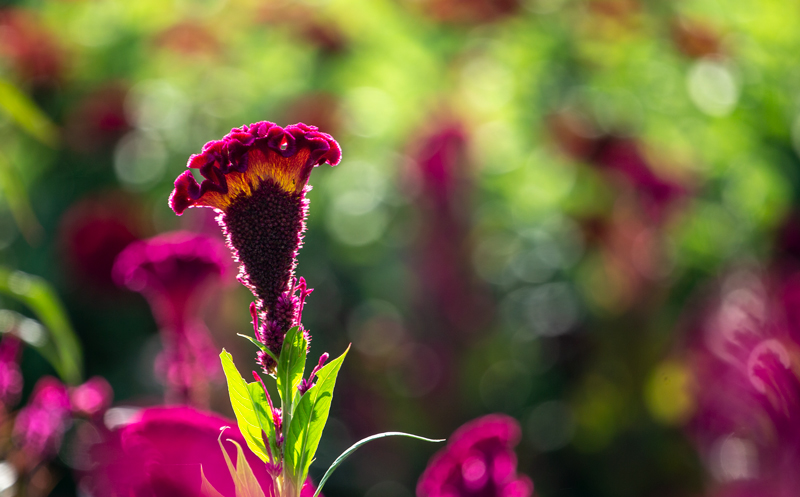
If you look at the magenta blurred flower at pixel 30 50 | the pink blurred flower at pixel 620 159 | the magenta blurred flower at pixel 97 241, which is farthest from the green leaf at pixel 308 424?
the magenta blurred flower at pixel 30 50

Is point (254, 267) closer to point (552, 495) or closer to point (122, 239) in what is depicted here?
point (122, 239)

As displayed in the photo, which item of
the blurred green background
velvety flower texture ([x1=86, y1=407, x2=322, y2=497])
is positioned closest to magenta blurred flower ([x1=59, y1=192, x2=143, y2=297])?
the blurred green background

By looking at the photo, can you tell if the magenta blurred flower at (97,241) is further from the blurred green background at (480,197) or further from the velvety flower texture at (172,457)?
the velvety flower texture at (172,457)

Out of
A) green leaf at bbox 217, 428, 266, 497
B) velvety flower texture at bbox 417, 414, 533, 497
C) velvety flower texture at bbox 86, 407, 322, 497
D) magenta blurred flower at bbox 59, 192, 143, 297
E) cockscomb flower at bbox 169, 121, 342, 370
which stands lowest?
magenta blurred flower at bbox 59, 192, 143, 297

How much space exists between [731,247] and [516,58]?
1.34 m

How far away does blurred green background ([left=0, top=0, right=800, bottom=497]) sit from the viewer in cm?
318

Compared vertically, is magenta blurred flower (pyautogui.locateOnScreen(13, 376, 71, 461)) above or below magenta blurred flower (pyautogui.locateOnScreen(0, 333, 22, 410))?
below

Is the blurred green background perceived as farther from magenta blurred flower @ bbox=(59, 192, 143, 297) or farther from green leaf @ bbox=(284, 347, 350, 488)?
green leaf @ bbox=(284, 347, 350, 488)

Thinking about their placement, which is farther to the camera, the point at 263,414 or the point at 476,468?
the point at 476,468

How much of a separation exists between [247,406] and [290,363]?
0.17 ft

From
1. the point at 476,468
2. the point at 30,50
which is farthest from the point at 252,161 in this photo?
the point at 30,50

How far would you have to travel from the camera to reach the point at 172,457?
75 cm

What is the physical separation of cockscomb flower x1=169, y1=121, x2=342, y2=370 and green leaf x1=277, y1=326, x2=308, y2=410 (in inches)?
0.7

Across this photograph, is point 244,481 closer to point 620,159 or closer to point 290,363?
point 290,363
